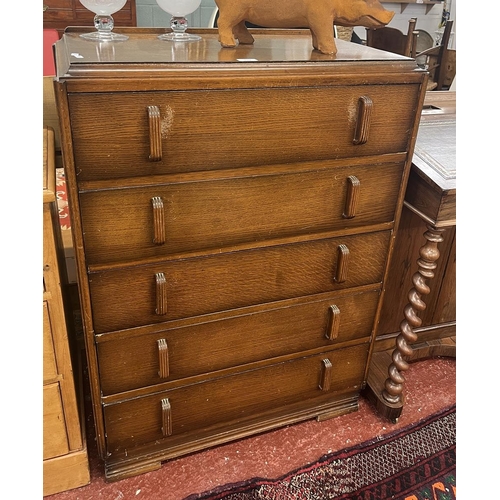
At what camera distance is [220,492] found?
4.64 ft

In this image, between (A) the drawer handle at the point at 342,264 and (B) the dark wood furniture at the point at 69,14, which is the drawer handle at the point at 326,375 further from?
(B) the dark wood furniture at the point at 69,14

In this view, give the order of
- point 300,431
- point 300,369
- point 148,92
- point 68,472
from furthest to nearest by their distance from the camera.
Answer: point 300,431, point 300,369, point 68,472, point 148,92

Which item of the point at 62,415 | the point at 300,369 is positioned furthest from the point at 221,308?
the point at 62,415

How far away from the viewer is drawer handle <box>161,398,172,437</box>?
134cm

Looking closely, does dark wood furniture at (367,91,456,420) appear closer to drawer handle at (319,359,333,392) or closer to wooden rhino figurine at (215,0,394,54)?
drawer handle at (319,359,333,392)

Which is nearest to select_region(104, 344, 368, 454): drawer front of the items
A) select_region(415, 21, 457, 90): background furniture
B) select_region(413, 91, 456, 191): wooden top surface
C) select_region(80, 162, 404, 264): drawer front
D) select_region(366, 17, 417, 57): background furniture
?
select_region(80, 162, 404, 264): drawer front

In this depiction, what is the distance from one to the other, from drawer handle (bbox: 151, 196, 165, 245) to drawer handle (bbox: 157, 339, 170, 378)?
29 centimetres

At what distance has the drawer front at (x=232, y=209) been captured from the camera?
3.45 feet

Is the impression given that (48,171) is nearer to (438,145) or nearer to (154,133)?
(154,133)

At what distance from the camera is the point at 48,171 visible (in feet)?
3.68

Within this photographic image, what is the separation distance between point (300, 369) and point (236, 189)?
25.9 inches

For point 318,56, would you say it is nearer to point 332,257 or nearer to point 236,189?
point 236,189

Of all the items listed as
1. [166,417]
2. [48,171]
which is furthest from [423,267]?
[48,171]

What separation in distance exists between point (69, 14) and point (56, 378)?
2.86 meters
